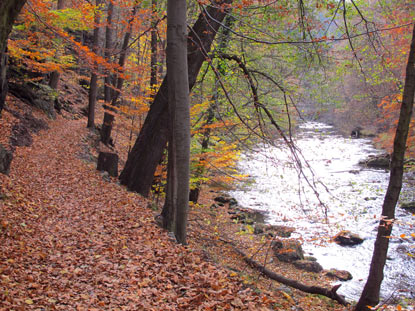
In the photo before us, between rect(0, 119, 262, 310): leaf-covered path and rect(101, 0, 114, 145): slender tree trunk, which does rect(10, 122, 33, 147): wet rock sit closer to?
rect(0, 119, 262, 310): leaf-covered path

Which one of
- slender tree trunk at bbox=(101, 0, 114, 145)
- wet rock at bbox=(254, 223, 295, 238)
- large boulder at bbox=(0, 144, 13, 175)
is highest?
slender tree trunk at bbox=(101, 0, 114, 145)

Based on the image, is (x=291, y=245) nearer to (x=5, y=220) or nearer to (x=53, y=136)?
(x=5, y=220)

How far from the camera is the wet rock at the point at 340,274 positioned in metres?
9.48

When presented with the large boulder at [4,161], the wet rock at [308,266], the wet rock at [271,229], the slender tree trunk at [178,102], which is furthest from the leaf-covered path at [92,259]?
the wet rock at [271,229]

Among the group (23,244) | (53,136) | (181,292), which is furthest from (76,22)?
(181,292)

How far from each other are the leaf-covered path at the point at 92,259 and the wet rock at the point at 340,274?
16.8 feet

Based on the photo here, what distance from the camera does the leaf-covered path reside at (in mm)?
4086

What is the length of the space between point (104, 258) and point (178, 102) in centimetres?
272

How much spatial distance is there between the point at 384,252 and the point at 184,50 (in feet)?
16.4

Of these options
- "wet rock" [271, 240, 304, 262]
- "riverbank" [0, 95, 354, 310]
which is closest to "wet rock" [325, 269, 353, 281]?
"riverbank" [0, 95, 354, 310]

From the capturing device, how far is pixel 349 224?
45.6 feet

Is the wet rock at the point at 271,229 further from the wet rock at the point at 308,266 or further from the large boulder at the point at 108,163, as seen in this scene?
the large boulder at the point at 108,163

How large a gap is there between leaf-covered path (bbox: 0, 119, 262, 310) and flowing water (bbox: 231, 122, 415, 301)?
2.01m

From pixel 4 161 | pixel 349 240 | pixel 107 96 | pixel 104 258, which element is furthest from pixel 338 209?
pixel 4 161
